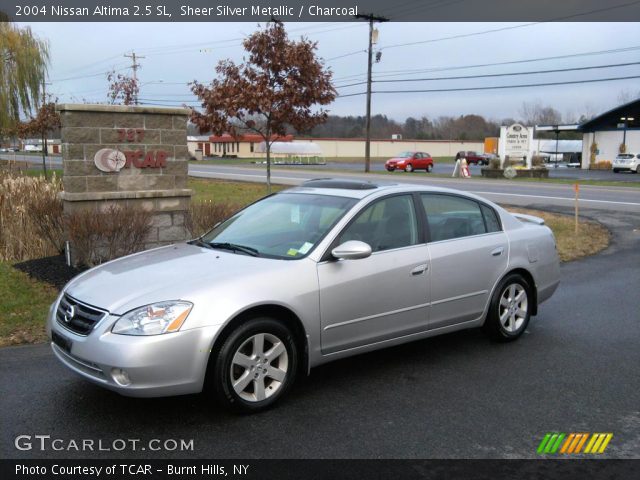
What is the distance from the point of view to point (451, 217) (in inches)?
224

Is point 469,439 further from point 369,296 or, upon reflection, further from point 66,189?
point 66,189

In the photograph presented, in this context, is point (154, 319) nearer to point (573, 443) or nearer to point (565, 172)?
point (573, 443)

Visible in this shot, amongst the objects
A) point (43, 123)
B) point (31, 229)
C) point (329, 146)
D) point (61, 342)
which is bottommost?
point (61, 342)

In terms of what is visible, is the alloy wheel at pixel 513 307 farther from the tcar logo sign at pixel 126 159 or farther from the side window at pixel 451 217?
the tcar logo sign at pixel 126 159

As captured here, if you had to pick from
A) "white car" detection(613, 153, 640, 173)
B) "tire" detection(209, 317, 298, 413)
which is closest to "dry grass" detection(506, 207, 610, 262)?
"tire" detection(209, 317, 298, 413)

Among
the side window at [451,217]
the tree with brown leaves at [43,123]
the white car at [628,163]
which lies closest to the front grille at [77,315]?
the side window at [451,217]

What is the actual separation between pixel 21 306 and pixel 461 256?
4.76m

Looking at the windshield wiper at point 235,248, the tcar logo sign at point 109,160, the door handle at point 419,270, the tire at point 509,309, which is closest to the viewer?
the windshield wiper at point 235,248

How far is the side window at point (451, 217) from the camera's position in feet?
18.0

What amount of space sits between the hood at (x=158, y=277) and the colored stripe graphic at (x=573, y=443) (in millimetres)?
2157

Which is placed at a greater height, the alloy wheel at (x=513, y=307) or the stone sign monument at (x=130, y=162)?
the stone sign monument at (x=130, y=162)

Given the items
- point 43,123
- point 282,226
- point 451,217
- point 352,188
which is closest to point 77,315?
point 282,226

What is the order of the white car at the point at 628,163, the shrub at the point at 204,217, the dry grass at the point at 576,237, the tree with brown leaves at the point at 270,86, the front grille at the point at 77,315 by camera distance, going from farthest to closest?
the white car at the point at 628,163
the tree with brown leaves at the point at 270,86
the dry grass at the point at 576,237
the shrub at the point at 204,217
the front grille at the point at 77,315

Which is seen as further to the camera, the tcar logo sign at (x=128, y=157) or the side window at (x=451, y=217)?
the tcar logo sign at (x=128, y=157)
